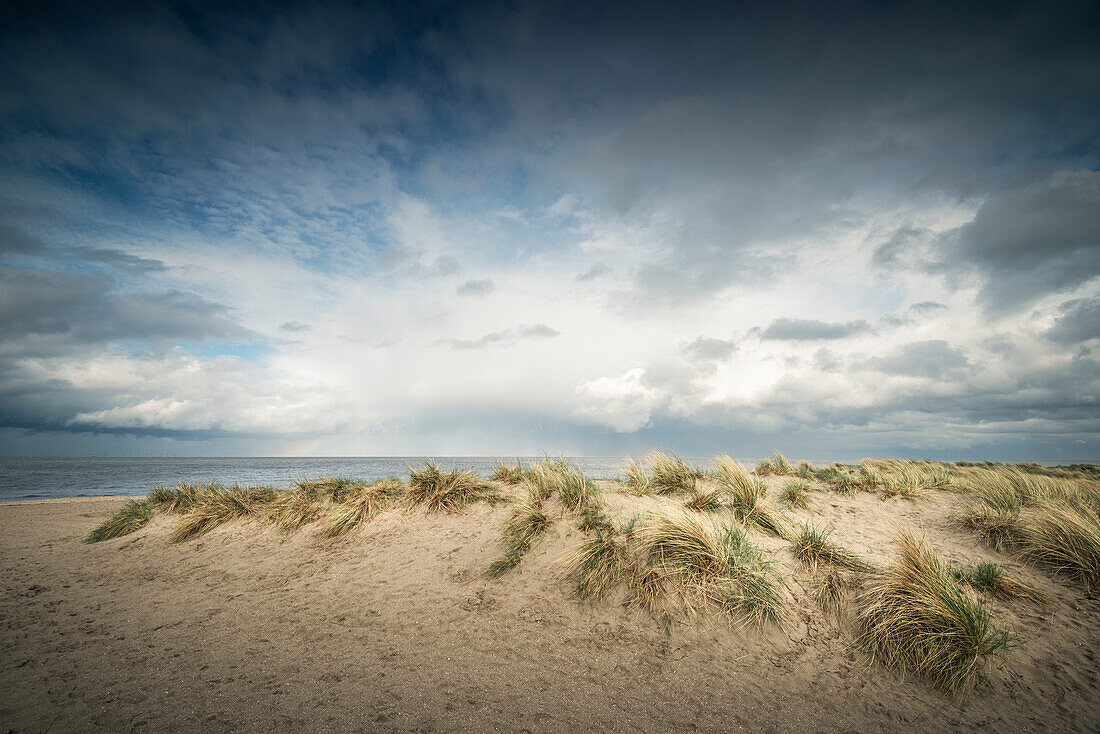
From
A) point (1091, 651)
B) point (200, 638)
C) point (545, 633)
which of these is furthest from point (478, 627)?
point (1091, 651)

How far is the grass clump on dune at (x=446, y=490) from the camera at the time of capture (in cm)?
906

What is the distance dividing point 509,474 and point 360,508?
3394 mm

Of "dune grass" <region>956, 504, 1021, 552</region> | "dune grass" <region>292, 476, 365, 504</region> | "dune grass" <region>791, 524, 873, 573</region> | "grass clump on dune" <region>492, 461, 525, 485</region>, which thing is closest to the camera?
"dune grass" <region>791, 524, 873, 573</region>

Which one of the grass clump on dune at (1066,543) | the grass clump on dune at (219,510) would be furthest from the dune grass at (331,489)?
the grass clump on dune at (1066,543)

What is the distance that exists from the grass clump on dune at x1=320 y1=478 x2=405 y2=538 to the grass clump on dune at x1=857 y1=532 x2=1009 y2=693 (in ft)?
27.9

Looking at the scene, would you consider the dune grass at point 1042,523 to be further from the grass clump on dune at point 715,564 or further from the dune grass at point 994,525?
the grass clump on dune at point 715,564

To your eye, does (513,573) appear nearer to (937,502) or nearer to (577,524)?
(577,524)

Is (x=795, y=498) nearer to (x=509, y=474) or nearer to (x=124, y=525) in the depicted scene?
(x=509, y=474)

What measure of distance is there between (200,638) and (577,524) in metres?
5.40

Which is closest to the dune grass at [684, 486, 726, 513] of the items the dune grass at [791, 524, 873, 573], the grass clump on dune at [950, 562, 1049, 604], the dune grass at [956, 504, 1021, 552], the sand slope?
the sand slope

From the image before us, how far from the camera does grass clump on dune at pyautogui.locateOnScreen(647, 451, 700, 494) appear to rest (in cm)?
949

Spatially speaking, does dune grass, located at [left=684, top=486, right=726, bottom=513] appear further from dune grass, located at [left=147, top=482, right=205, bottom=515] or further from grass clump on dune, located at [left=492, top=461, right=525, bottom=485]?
dune grass, located at [left=147, top=482, right=205, bottom=515]

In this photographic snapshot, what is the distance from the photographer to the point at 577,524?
23.6 ft

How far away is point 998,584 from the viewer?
5598 millimetres
